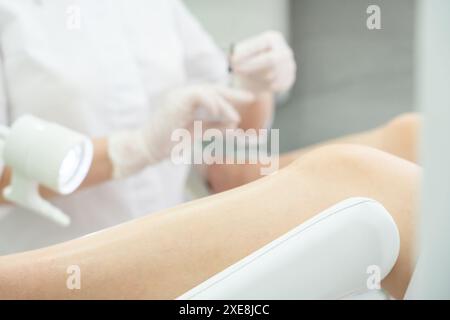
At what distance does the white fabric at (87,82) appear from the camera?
791 mm

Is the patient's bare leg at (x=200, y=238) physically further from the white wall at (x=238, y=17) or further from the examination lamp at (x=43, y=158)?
the white wall at (x=238, y=17)

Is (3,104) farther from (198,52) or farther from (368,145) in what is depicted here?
(368,145)

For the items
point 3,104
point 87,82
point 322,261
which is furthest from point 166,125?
point 322,261

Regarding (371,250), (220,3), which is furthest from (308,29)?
(371,250)

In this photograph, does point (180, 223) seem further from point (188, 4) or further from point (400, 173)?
point (188, 4)

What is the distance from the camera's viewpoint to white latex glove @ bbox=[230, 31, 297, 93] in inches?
32.5

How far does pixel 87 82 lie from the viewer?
2.85 ft

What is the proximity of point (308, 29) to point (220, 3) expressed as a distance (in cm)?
19

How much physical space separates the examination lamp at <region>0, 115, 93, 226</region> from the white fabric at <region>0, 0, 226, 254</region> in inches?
1.9

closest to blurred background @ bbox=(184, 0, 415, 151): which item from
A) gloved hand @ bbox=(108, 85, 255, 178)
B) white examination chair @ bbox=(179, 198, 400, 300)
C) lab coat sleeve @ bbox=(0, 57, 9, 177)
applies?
gloved hand @ bbox=(108, 85, 255, 178)

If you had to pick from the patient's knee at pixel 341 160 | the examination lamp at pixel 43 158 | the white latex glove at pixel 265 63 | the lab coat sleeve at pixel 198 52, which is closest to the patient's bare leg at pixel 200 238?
the patient's knee at pixel 341 160

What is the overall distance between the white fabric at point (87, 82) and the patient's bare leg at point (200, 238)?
0.15 metres

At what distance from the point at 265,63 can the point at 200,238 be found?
A: 1.26 ft

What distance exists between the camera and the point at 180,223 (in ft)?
1.97
